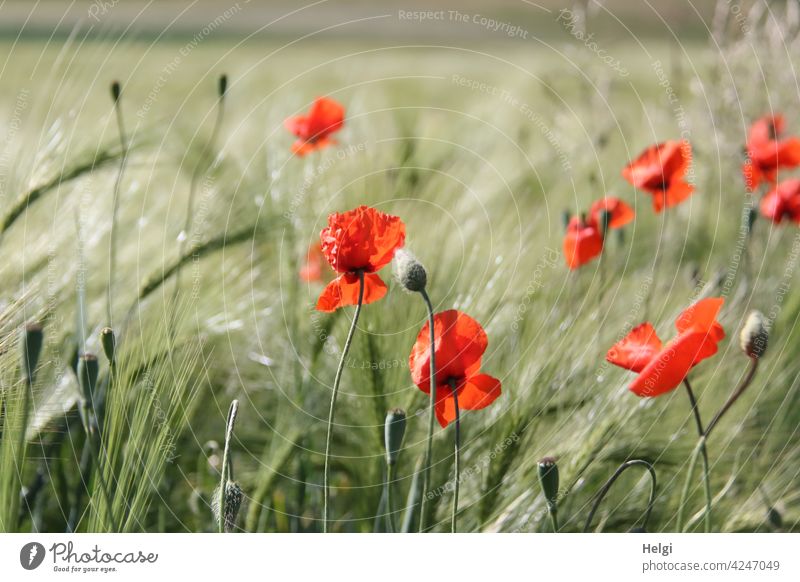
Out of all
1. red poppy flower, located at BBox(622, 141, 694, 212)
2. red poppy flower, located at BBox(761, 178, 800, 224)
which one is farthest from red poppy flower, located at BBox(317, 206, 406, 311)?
red poppy flower, located at BBox(761, 178, 800, 224)

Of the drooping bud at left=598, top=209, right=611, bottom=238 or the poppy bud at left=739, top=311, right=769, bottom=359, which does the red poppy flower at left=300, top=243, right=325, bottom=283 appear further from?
the poppy bud at left=739, top=311, right=769, bottom=359

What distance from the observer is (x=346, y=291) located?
1.54 feet

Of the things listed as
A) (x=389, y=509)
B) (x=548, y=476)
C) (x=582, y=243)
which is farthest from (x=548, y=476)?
(x=582, y=243)

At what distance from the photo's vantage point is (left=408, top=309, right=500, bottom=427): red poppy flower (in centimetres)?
43

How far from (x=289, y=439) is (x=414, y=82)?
1.64 m

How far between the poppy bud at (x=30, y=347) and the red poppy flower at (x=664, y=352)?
0.90ft

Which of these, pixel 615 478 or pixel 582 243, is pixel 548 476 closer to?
pixel 615 478

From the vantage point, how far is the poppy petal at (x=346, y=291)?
453 mm
